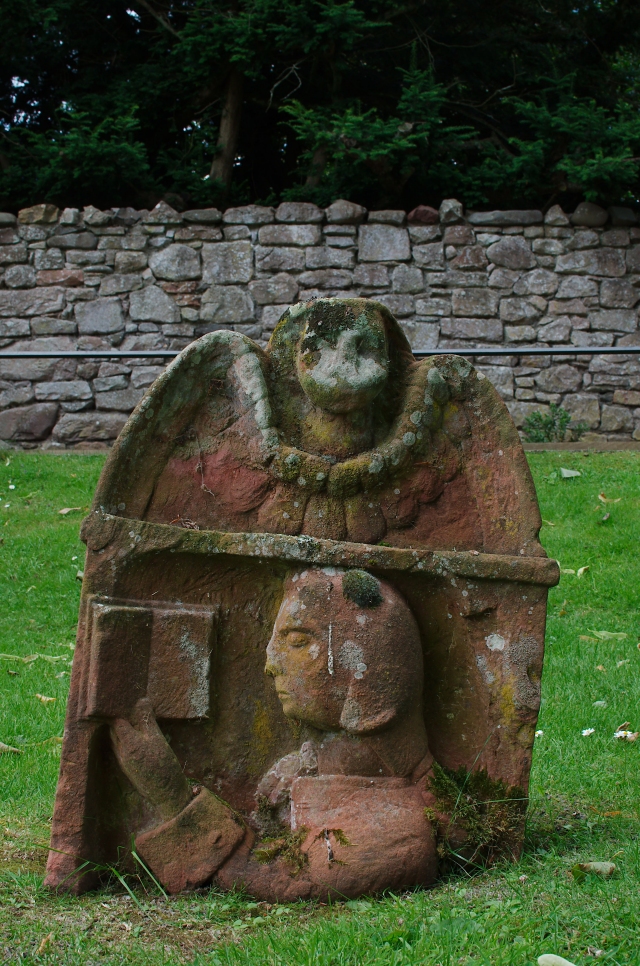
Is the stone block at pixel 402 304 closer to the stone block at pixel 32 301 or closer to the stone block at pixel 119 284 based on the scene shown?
the stone block at pixel 119 284

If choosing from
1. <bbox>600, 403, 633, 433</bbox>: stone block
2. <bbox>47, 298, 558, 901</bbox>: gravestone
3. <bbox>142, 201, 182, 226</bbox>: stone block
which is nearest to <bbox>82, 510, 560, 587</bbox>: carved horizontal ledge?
<bbox>47, 298, 558, 901</bbox>: gravestone

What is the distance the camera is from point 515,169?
33.1 feet

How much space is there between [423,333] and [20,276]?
4075mm

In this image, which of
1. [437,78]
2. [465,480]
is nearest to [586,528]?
[465,480]

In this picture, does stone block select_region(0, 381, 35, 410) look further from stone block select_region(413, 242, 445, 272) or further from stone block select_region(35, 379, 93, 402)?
stone block select_region(413, 242, 445, 272)

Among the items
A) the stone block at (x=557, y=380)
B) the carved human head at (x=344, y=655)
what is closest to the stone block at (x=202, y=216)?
the stone block at (x=557, y=380)

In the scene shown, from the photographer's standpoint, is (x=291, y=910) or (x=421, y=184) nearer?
(x=291, y=910)

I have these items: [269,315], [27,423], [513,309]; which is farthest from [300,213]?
[27,423]

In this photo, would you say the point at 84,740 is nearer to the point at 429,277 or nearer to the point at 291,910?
the point at 291,910

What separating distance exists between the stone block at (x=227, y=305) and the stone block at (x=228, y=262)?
103mm

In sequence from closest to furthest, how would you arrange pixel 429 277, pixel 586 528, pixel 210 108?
pixel 586 528, pixel 429 277, pixel 210 108

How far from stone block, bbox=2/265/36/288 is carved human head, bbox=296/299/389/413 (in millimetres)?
7640

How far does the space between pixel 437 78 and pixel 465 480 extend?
9130 millimetres

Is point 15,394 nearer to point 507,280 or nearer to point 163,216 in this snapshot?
point 163,216
